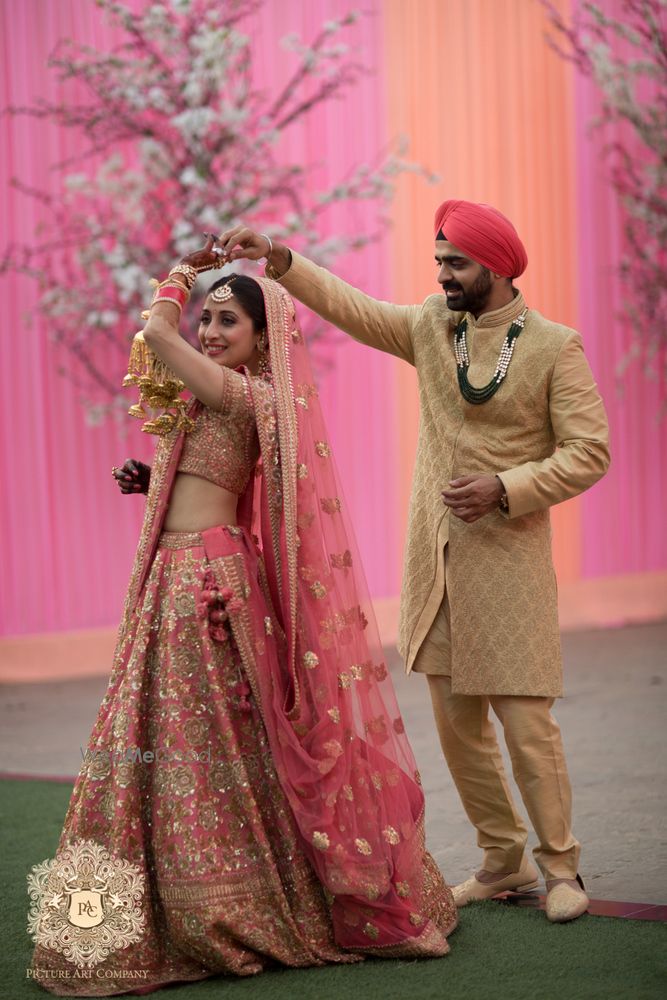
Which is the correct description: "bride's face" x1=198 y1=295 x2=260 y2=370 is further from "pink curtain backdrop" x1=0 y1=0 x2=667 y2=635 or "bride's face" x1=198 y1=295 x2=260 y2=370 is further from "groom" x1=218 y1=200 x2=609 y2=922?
"pink curtain backdrop" x1=0 y1=0 x2=667 y2=635

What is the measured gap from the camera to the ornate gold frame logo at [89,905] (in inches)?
107

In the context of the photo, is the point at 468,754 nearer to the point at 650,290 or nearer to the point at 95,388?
the point at 95,388

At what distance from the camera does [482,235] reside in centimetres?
318

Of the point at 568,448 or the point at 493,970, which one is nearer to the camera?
the point at 493,970

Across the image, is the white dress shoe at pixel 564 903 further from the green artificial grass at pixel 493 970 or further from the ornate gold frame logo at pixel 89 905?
the ornate gold frame logo at pixel 89 905

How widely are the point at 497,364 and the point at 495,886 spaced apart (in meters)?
1.27

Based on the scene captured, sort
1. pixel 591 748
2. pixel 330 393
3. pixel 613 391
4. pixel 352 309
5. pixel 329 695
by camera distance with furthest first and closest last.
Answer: pixel 613 391, pixel 330 393, pixel 591 748, pixel 352 309, pixel 329 695

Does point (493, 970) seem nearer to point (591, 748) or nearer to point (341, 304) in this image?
point (341, 304)

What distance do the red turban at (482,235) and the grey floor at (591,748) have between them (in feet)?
5.17

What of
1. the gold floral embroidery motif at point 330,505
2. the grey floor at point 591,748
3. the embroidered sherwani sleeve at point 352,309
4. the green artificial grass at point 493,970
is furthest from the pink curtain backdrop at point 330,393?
the gold floral embroidery motif at point 330,505

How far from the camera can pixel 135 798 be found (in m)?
2.81

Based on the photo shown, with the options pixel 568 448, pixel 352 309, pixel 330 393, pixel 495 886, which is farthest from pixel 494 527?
pixel 330 393

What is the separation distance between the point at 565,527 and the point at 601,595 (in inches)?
20.4

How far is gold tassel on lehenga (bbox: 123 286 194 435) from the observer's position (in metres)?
2.98
